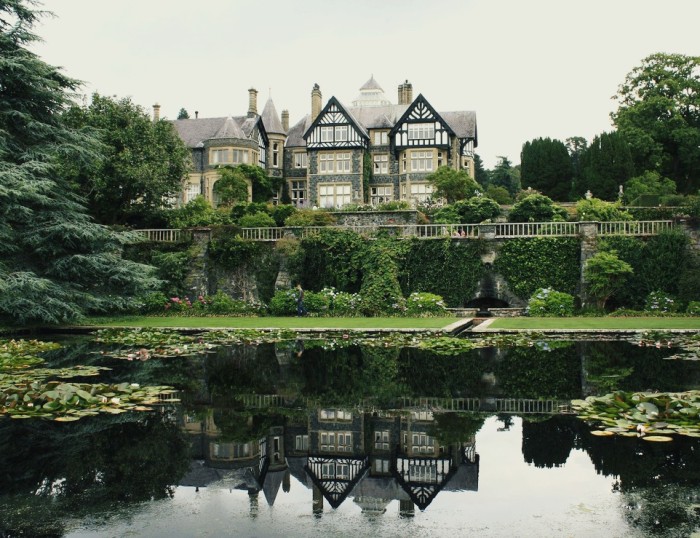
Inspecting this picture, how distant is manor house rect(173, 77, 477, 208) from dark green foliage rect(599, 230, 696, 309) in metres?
23.3

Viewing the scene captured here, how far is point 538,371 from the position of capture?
43.1 feet

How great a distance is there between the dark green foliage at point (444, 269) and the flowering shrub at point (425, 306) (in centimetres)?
180

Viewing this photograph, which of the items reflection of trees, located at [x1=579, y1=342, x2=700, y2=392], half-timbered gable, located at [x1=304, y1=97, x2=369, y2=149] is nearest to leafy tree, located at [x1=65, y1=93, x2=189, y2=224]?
half-timbered gable, located at [x1=304, y1=97, x2=369, y2=149]

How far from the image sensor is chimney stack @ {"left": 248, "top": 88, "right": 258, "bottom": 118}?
57375 millimetres

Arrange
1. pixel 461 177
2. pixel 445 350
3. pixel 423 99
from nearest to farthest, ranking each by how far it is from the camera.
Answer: pixel 445 350 → pixel 461 177 → pixel 423 99

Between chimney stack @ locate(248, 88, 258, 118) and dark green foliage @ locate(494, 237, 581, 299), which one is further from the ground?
chimney stack @ locate(248, 88, 258, 118)

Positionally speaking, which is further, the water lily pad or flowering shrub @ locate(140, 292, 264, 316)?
flowering shrub @ locate(140, 292, 264, 316)

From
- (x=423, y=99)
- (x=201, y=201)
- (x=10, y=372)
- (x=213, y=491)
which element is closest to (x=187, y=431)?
(x=213, y=491)

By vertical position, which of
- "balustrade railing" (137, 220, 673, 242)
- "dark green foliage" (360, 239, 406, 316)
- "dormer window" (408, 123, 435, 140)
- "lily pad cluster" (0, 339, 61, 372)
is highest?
"dormer window" (408, 123, 435, 140)

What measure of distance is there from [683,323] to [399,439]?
16.5 metres

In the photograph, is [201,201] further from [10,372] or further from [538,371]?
[538,371]

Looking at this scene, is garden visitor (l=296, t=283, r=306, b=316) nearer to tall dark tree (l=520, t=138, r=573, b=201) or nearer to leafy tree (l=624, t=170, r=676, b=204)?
leafy tree (l=624, t=170, r=676, b=204)

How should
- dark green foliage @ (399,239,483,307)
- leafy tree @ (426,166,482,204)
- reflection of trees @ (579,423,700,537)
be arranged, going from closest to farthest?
reflection of trees @ (579,423,700,537), dark green foliage @ (399,239,483,307), leafy tree @ (426,166,482,204)

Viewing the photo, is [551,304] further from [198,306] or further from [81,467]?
[81,467]
